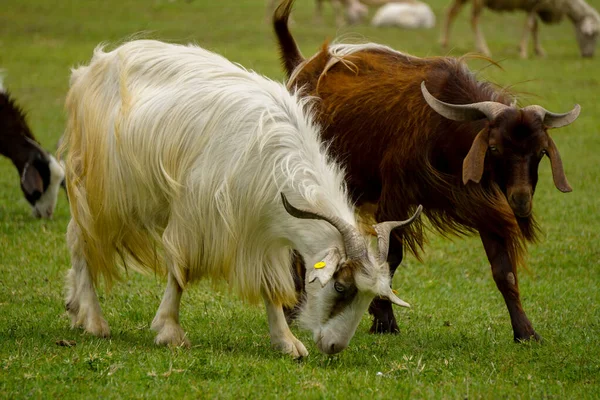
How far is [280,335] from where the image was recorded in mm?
6484

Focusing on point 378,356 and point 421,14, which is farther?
point 421,14

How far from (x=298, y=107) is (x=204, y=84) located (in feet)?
2.15

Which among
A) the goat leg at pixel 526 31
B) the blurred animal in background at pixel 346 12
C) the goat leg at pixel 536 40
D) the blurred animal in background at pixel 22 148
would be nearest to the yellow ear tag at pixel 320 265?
the blurred animal in background at pixel 22 148

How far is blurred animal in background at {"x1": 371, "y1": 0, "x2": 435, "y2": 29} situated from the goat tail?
21.7m

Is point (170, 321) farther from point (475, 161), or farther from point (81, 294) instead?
point (475, 161)

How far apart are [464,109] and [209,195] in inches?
75.6

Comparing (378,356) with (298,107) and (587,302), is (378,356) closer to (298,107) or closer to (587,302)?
(298,107)

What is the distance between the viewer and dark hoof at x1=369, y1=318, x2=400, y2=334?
740 centimetres

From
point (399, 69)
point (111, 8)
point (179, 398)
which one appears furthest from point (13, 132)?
point (111, 8)

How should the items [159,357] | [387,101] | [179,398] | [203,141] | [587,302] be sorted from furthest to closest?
1. [587,302]
2. [387,101]
3. [203,141]
4. [159,357]
5. [179,398]

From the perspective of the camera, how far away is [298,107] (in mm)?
6527

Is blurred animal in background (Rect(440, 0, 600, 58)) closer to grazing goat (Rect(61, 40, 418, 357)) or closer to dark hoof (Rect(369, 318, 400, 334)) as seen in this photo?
Answer: dark hoof (Rect(369, 318, 400, 334))

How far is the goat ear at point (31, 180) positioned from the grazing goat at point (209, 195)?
4452mm

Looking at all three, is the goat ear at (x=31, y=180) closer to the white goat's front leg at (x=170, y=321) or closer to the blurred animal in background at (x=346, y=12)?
the white goat's front leg at (x=170, y=321)
